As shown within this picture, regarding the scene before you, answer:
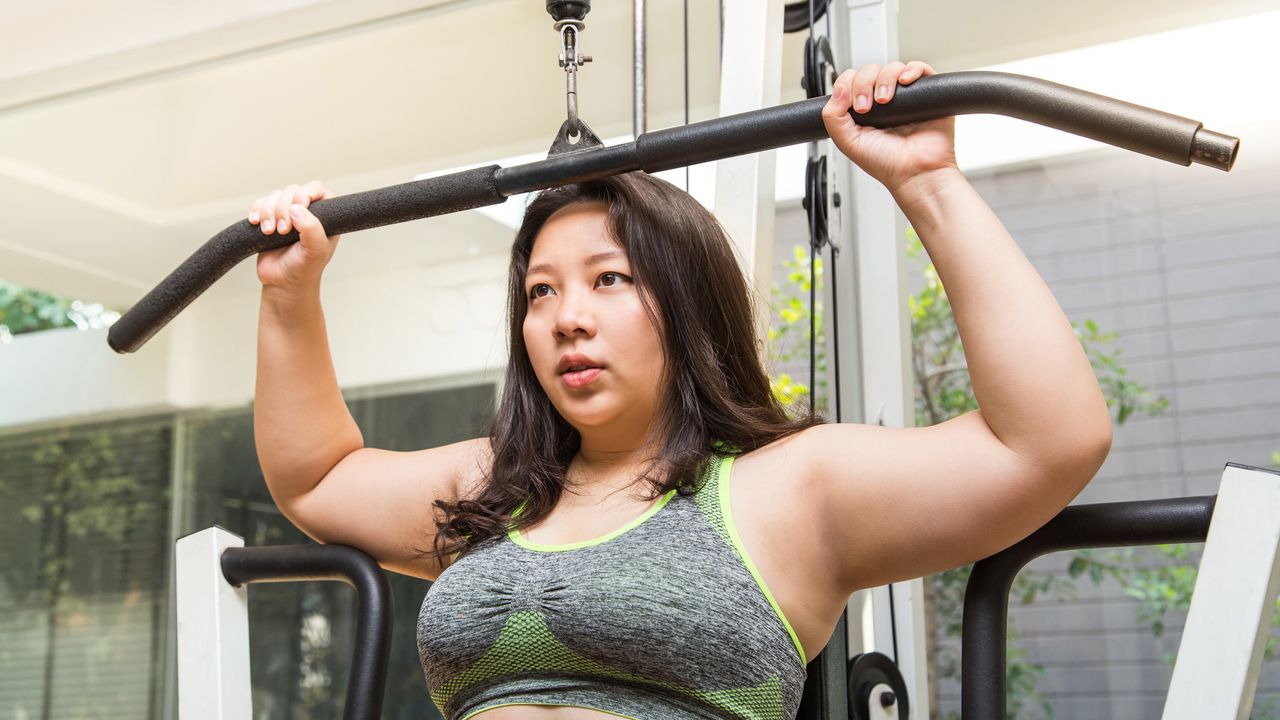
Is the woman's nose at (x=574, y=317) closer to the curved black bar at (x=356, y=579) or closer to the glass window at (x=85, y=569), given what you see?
the curved black bar at (x=356, y=579)

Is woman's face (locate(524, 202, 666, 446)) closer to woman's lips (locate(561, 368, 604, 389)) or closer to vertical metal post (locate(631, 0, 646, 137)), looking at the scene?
woman's lips (locate(561, 368, 604, 389))

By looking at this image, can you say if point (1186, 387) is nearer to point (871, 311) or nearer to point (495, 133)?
point (871, 311)

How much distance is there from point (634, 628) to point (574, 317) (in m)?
0.29

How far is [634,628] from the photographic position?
3.10 feet

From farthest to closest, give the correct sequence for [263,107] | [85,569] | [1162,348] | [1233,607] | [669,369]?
[85,569], [263,107], [1162,348], [669,369], [1233,607]

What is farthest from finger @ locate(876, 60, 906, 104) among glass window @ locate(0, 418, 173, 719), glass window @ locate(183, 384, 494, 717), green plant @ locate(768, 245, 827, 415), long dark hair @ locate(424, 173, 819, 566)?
glass window @ locate(0, 418, 173, 719)

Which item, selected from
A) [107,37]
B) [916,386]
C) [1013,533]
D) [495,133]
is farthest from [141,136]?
[1013,533]

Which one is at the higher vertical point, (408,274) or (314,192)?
(408,274)

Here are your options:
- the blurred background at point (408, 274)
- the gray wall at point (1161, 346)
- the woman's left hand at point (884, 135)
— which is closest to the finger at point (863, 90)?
the woman's left hand at point (884, 135)

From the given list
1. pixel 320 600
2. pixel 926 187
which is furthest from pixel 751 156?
pixel 320 600

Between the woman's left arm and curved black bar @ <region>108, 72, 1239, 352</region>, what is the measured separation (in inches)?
1.3

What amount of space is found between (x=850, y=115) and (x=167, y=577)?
2.79 m

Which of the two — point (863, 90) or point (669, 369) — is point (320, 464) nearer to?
point (669, 369)

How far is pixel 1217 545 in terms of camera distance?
79cm
